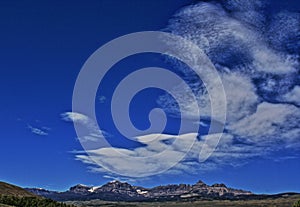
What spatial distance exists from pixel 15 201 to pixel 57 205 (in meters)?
16.4

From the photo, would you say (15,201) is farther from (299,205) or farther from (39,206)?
(299,205)

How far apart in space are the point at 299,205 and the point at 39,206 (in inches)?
3960

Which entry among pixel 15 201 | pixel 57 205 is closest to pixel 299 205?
pixel 57 205

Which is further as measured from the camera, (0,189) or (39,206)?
(0,189)

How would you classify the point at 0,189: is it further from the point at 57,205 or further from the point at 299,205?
the point at 299,205

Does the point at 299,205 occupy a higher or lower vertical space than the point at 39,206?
higher

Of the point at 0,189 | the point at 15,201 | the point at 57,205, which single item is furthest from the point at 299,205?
the point at 0,189

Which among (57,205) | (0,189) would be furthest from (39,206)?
(0,189)

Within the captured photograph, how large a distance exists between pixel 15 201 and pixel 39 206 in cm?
1034

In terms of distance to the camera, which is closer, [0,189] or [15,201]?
[15,201]

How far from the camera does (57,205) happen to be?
149 metres

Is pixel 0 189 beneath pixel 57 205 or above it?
above

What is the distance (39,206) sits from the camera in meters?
142

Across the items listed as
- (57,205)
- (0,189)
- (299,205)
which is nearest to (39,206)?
(57,205)
